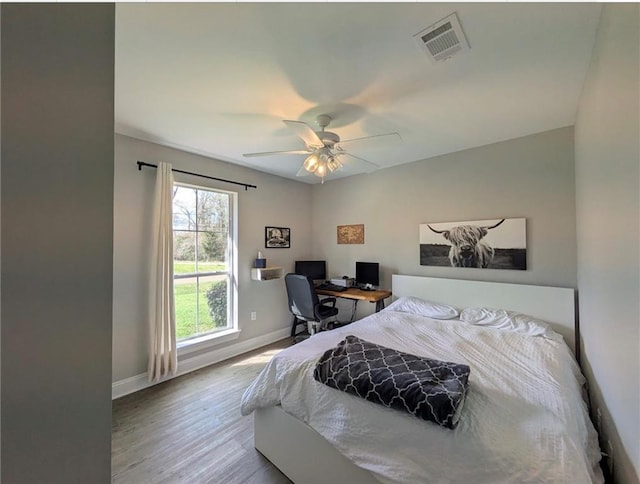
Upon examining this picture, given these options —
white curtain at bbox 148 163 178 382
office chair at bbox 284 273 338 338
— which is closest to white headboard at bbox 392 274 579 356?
office chair at bbox 284 273 338 338

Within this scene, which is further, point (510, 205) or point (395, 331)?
point (510, 205)

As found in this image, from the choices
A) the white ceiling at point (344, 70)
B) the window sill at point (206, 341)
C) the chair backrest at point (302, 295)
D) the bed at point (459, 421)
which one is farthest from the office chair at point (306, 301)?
the white ceiling at point (344, 70)

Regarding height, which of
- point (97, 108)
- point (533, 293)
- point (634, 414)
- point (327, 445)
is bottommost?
point (327, 445)

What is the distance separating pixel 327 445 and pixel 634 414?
52.5 inches

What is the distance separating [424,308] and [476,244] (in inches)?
36.9

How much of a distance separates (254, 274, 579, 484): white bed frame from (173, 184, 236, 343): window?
1792 millimetres

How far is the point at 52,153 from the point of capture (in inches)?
20.1

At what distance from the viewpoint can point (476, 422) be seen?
3.98ft

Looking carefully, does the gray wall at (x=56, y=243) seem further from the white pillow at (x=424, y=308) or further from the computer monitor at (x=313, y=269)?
the computer monitor at (x=313, y=269)

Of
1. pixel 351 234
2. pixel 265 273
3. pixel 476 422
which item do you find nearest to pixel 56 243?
pixel 476 422

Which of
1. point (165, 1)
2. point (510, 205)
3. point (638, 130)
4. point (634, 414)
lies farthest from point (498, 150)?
point (165, 1)

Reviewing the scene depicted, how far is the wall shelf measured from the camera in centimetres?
374

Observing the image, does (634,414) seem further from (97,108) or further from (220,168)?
(220,168)

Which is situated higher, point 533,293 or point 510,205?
point 510,205
